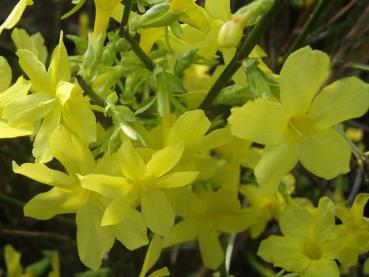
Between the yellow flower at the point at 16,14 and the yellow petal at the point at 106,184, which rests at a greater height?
the yellow flower at the point at 16,14

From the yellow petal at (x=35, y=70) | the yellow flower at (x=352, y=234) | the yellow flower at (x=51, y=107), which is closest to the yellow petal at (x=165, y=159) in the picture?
the yellow flower at (x=51, y=107)

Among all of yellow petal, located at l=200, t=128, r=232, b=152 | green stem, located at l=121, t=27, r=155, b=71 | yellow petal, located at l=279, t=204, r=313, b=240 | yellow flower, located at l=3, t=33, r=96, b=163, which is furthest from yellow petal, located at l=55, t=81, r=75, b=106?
yellow petal, located at l=279, t=204, r=313, b=240

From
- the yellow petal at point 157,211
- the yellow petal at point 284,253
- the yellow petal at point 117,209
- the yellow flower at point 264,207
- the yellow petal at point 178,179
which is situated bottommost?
the yellow flower at point 264,207

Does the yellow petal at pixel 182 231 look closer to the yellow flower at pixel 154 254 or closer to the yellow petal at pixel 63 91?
the yellow flower at pixel 154 254

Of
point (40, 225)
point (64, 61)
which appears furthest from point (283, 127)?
point (40, 225)

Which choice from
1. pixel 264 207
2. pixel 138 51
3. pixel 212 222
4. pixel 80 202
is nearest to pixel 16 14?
pixel 138 51

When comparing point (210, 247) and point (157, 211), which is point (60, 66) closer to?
point (157, 211)

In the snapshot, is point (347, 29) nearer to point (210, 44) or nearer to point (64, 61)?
point (210, 44)
